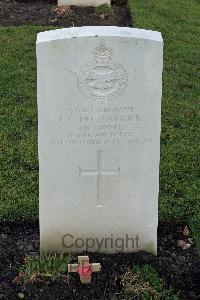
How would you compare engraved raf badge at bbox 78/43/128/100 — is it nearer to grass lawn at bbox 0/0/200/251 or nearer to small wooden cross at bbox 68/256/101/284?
small wooden cross at bbox 68/256/101/284

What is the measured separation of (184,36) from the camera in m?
10.3

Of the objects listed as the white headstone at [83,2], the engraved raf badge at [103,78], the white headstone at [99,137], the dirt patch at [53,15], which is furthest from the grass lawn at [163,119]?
the engraved raf badge at [103,78]

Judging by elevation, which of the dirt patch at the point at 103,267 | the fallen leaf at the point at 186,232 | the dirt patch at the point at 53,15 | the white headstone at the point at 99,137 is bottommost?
the dirt patch at the point at 103,267

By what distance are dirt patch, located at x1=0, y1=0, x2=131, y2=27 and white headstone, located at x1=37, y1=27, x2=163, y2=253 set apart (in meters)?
6.25

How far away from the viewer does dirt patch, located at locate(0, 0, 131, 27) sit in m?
10.8

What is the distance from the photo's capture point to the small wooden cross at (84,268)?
15.3 feet

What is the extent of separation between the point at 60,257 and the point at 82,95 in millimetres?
1254

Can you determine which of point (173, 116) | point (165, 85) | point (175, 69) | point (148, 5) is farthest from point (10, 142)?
point (148, 5)

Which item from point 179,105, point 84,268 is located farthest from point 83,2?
point 84,268

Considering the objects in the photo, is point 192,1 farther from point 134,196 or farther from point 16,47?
point 134,196

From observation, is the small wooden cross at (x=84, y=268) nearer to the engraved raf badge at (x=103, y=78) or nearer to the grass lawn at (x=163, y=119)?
the grass lawn at (x=163, y=119)

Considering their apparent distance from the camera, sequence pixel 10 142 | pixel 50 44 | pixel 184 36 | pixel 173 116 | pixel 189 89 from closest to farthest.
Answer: pixel 50 44 < pixel 10 142 < pixel 173 116 < pixel 189 89 < pixel 184 36

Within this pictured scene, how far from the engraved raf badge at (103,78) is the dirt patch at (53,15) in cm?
638

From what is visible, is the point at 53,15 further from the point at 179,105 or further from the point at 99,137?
the point at 99,137
